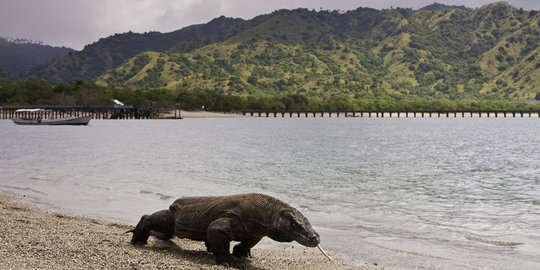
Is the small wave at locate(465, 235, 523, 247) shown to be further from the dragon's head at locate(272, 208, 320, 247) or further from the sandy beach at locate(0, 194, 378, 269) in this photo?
the dragon's head at locate(272, 208, 320, 247)

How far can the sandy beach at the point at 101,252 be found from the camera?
27.8 feet

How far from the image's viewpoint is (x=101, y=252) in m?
9.21

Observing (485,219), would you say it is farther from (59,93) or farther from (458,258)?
(59,93)

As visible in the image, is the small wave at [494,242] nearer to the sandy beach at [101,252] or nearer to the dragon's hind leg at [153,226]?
the sandy beach at [101,252]

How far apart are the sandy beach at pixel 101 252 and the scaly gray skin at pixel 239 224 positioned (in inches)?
15.1

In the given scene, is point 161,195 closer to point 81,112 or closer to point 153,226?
point 153,226

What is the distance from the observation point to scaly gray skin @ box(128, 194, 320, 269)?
8.96m

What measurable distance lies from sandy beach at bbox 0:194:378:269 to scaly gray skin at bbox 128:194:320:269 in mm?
384

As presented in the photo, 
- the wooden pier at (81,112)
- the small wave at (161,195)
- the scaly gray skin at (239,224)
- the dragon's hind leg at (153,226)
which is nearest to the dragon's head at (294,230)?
the scaly gray skin at (239,224)

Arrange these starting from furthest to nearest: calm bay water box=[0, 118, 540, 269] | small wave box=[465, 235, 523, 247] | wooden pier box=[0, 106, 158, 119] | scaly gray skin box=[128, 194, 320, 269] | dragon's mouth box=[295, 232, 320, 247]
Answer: wooden pier box=[0, 106, 158, 119] → small wave box=[465, 235, 523, 247] → calm bay water box=[0, 118, 540, 269] → scaly gray skin box=[128, 194, 320, 269] → dragon's mouth box=[295, 232, 320, 247]

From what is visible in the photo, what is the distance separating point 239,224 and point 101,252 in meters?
2.46

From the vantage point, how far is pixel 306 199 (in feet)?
70.0

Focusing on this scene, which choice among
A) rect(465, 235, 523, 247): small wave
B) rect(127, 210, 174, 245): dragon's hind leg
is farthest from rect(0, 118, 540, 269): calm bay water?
rect(127, 210, 174, 245): dragon's hind leg

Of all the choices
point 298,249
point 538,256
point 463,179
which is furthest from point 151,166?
point 538,256
